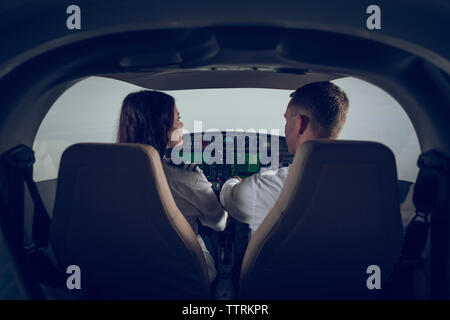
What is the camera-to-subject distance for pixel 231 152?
10.6 ft

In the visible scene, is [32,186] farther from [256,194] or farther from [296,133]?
[296,133]

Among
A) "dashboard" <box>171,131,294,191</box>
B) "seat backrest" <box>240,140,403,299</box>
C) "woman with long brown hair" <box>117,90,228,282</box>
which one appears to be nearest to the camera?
"seat backrest" <box>240,140,403,299</box>

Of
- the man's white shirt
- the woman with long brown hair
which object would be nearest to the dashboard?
the woman with long brown hair

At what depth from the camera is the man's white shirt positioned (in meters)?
1.51

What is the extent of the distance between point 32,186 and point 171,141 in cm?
68

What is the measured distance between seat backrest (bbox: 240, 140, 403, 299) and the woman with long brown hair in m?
0.42

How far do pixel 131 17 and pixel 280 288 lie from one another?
1.06 meters

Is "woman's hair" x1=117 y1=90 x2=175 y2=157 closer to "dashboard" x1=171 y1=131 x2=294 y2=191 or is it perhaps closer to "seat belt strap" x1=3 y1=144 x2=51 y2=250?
"seat belt strap" x1=3 y1=144 x2=51 y2=250

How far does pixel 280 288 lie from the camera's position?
4.35ft

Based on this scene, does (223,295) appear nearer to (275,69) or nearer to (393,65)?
(275,69)

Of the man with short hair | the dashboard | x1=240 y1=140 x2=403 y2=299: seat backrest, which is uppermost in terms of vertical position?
the dashboard

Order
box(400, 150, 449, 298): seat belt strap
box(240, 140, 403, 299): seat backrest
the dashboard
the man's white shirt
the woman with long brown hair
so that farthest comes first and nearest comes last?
the dashboard
the woman with long brown hair
the man's white shirt
box(400, 150, 449, 298): seat belt strap
box(240, 140, 403, 299): seat backrest

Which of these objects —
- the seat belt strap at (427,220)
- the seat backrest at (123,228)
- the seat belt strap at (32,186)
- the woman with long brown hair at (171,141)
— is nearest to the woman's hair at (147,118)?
the woman with long brown hair at (171,141)

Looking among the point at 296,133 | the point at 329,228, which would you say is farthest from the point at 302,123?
the point at 329,228
